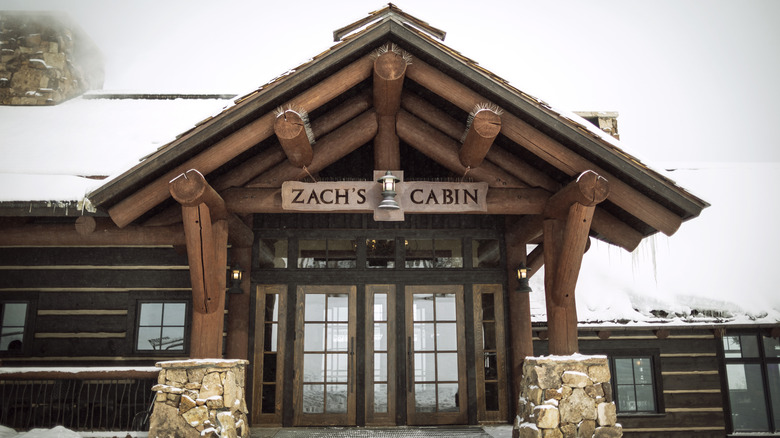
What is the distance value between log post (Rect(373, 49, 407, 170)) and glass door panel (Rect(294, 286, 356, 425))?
2318 millimetres

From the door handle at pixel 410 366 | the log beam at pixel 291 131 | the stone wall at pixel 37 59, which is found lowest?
the door handle at pixel 410 366

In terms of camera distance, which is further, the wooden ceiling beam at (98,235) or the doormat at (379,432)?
the doormat at (379,432)

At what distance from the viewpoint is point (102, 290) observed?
8.66 metres

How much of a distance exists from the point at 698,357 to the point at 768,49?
163269mm

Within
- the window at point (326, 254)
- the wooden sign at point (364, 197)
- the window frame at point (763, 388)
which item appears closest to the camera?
the wooden sign at point (364, 197)

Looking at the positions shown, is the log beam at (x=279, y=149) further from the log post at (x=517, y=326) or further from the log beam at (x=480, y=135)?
the log post at (x=517, y=326)

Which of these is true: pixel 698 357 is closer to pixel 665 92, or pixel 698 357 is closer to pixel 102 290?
pixel 102 290

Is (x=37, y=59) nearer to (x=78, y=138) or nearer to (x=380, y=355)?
(x=78, y=138)

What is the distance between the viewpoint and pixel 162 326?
8.58m

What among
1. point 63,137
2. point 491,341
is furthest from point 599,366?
point 63,137

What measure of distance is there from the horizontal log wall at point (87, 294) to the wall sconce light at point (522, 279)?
4.87m

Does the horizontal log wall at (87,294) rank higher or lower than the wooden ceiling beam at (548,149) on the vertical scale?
lower

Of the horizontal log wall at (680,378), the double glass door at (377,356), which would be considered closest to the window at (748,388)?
the horizontal log wall at (680,378)

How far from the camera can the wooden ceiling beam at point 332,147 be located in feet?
22.5
